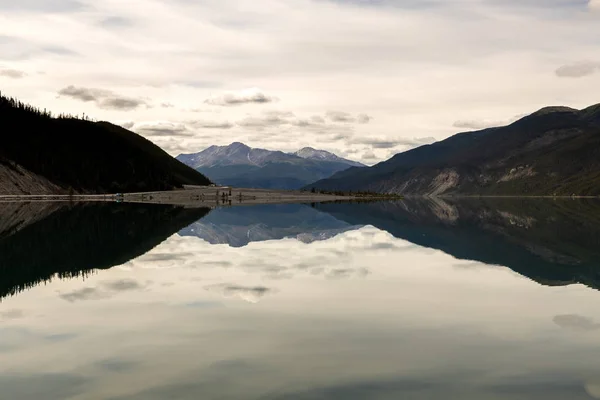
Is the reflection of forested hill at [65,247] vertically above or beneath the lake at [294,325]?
above

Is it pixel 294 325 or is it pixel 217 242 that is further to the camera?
pixel 217 242

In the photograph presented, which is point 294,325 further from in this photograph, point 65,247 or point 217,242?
point 217,242

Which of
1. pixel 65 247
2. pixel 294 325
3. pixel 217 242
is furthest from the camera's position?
pixel 217 242

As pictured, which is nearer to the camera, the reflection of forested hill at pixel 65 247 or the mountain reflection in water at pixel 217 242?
the reflection of forested hill at pixel 65 247

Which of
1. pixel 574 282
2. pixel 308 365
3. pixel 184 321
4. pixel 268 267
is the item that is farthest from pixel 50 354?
pixel 574 282

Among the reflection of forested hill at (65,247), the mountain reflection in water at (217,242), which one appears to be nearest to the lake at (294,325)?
the reflection of forested hill at (65,247)

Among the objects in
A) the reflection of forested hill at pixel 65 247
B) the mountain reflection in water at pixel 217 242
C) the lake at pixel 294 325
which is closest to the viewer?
the lake at pixel 294 325

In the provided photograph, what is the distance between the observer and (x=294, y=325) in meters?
23.3

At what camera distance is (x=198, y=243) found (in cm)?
5912

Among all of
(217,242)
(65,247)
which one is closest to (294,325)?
(65,247)

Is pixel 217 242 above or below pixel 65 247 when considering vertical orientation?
below

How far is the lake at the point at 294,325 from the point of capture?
646 inches

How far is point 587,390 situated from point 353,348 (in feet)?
23.3

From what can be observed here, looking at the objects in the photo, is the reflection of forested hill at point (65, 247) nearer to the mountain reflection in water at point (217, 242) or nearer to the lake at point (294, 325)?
the mountain reflection in water at point (217, 242)
